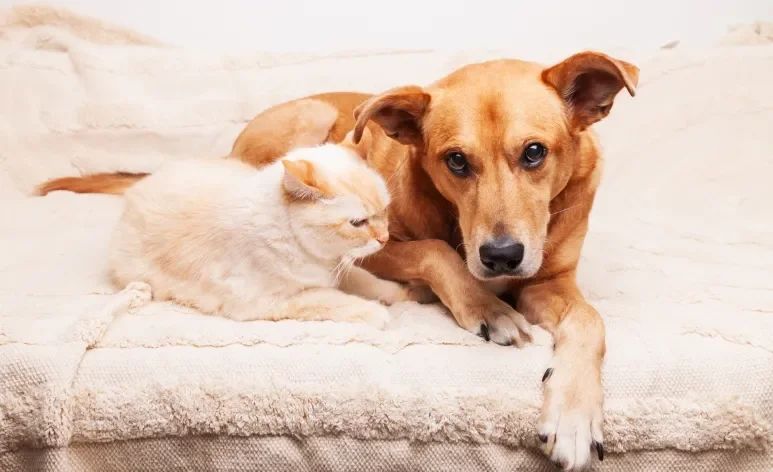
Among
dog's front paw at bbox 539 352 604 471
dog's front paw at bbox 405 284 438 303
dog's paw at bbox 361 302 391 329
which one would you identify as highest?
dog's paw at bbox 361 302 391 329

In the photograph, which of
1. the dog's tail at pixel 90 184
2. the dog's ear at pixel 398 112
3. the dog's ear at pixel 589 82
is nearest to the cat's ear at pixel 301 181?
the dog's ear at pixel 398 112

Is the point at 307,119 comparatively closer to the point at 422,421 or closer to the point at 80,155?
the point at 80,155

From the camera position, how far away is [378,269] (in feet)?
6.85

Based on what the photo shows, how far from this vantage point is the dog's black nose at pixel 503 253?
1623mm

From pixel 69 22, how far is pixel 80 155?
2.69ft

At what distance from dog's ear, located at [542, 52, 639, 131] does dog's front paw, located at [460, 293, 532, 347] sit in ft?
1.83

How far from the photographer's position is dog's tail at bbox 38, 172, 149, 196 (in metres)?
2.99

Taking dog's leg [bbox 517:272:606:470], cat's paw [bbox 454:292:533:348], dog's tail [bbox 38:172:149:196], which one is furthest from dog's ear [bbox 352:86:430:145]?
dog's tail [bbox 38:172:149:196]

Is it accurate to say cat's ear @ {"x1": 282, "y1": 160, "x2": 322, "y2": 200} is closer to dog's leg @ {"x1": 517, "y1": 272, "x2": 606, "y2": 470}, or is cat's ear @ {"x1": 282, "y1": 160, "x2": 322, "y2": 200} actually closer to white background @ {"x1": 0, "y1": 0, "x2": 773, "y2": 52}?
dog's leg @ {"x1": 517, "y1": 272, "x2": 606, "y2": 470}

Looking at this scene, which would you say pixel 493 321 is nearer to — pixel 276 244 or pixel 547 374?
pixel 547 374

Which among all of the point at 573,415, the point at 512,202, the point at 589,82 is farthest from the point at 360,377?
the point at 589,82

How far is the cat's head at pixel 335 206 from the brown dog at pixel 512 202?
130mm

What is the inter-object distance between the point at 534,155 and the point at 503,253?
0.98ft

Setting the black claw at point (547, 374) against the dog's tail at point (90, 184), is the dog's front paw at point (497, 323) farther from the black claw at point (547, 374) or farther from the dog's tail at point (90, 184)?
the dog's tail at point (90, 184)
